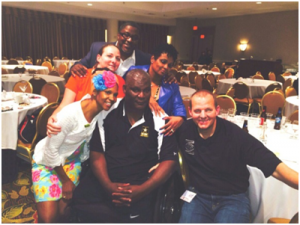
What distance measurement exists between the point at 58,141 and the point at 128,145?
461mm

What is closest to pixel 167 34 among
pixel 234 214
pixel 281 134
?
pixel 281 134

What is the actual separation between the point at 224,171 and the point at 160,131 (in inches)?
19.8

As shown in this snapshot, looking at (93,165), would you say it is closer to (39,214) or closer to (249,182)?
(39,214)

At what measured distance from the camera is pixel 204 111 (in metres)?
1.72

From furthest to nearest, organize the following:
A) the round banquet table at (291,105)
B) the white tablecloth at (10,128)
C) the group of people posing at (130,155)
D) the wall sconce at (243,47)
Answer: the wall sconce at (243,47), the round banquet table at (291,105), the white tablecloth at (10,128), the group of people posing at (130,155)

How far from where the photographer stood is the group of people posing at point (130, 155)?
5.41 ft

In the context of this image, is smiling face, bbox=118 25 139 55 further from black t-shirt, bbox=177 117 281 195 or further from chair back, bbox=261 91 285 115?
chair back, bbox=261 91 285 115

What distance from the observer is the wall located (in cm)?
1084

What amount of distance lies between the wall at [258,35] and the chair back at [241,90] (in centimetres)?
702

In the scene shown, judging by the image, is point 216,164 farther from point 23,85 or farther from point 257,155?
point 23,85

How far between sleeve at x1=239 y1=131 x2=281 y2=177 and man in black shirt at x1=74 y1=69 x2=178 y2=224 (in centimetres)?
47

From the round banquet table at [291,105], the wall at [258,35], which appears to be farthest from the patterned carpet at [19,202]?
the wall at [258,35]

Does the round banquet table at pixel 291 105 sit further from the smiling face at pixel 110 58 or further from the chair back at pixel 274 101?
the smiling face at pixel 110 58

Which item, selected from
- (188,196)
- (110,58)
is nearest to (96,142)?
(110,58)
